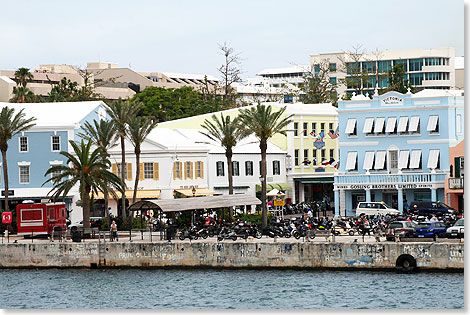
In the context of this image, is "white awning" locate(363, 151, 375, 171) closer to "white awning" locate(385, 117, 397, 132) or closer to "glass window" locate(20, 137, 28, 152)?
"white awning" locate(385, 117, 397, 132)

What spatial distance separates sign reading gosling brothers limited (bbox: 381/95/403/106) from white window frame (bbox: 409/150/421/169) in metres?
3.78

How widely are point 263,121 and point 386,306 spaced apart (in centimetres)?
2572

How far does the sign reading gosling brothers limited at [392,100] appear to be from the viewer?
75.8 meters

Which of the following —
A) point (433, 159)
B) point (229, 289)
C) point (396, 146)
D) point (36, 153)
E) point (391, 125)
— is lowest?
point (229, 289)

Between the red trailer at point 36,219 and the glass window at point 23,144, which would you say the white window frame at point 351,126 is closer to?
the glass window at point 23,144

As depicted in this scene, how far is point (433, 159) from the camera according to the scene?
73750mm

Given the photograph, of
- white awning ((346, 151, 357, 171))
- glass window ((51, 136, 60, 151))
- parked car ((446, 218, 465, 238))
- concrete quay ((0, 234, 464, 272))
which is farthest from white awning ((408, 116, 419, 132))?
glass window ((51, 136, 60, 151))

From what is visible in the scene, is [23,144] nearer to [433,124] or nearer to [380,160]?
[380,160]

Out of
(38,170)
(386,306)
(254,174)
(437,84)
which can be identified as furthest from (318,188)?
(437,84)

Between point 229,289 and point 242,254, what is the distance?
17.8ft

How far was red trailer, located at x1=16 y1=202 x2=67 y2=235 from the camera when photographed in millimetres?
62969

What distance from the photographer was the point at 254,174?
87.1m

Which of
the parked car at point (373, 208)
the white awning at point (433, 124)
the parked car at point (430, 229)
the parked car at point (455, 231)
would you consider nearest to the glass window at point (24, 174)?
the parked car at point (373, 208)

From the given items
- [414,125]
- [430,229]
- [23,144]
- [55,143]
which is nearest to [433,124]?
[414,125]
